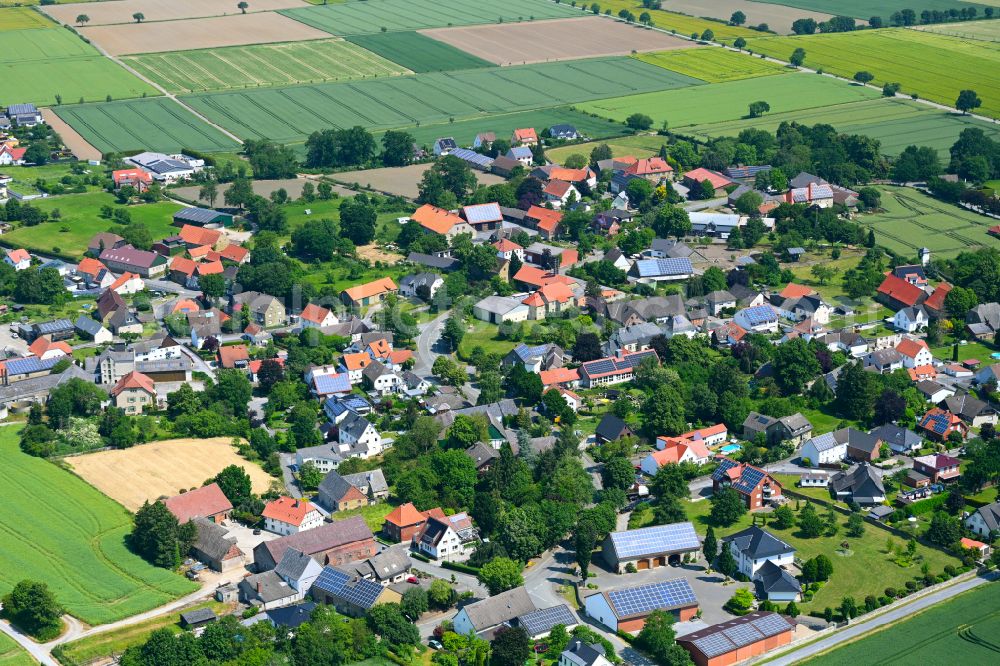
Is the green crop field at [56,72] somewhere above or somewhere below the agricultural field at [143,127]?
above

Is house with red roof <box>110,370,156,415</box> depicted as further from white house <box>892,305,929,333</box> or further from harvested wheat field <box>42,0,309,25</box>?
harvested wheat field <box>42,0,309,25</box>

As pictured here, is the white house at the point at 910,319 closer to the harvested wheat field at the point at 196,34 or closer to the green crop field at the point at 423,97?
the green crop field at the point at 423,97

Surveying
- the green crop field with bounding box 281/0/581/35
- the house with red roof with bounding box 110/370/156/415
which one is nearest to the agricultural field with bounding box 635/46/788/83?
the green crop field with bounding box 281/0/581/35

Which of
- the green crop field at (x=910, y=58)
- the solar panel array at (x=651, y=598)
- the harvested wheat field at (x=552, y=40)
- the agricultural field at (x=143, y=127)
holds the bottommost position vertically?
the solar panel array at (x=651, y=598)

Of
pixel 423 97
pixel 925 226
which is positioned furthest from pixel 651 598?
pixel 423 97

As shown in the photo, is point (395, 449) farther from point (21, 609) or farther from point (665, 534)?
point (21, 609)

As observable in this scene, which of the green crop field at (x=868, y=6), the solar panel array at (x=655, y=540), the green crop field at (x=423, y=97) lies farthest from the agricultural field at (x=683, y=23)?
the solar panel array at (x=655, y=540)

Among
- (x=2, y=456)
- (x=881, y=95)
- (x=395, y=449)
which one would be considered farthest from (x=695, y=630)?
(x=881, y=95)

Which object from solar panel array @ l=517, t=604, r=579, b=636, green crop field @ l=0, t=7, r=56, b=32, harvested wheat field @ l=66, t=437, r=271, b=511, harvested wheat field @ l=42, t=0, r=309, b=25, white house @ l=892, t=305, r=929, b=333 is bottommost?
harvested wheat field @ l=66, t=437, r=271, b=511
